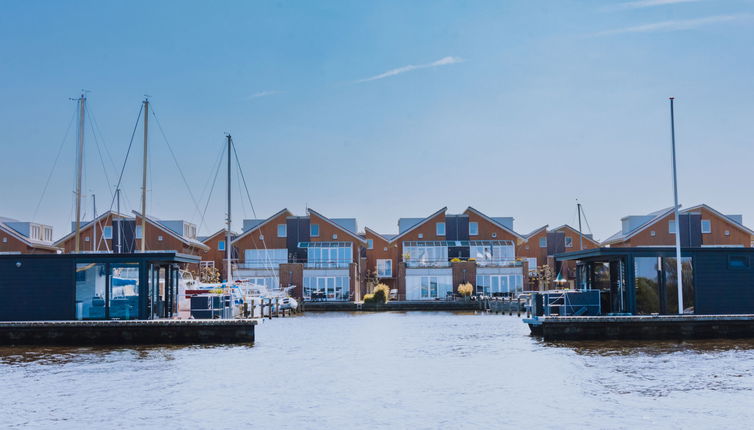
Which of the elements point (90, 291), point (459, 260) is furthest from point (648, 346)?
point (459, 260)

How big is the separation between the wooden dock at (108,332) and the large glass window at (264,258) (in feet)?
137

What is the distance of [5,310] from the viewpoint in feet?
116

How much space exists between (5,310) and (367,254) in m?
54.6

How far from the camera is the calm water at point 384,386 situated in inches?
725

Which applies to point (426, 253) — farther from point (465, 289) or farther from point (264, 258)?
point (264, 258)

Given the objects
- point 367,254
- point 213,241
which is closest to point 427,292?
point 367,254

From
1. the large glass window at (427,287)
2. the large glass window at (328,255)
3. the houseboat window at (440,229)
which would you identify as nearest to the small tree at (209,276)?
the large glass window at (328,255)

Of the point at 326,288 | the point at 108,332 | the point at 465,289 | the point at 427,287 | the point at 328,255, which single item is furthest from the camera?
the point at 328,255

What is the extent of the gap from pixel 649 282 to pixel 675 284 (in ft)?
3.74

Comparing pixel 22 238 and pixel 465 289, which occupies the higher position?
pixel 22 238

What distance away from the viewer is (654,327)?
114ft

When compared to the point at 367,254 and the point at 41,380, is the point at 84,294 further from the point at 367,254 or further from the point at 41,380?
the point at 367,254

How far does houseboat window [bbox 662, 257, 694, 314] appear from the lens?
36.2m

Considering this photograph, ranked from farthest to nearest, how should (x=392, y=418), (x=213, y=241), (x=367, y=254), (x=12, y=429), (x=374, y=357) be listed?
1. (x=367, y=254)
2. (x=213, y=241)
3. (x=374, y=357)
4. (x=392, y=418)
5. (x=12, y=429)
